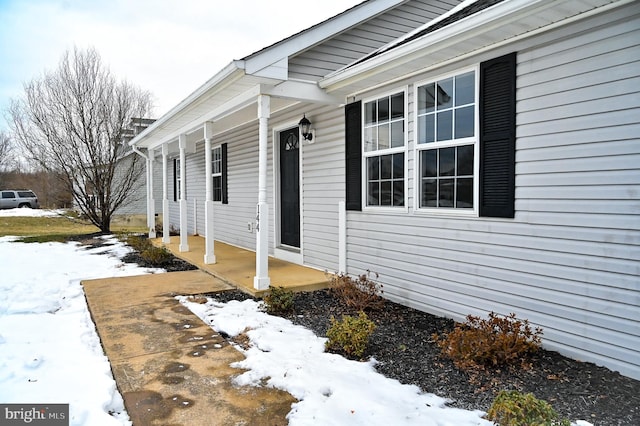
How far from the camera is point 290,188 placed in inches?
285

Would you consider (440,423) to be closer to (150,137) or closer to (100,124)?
(150,137)

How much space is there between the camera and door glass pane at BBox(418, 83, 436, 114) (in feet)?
14.3

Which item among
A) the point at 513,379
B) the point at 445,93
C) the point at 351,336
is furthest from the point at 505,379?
the point at 445,93

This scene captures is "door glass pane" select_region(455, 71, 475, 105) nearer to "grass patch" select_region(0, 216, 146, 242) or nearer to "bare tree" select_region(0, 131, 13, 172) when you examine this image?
"grass patch" select_region(0, 216, 146, 242)

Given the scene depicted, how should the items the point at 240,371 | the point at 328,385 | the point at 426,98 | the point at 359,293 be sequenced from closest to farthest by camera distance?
the point at 328,385 < the point at 240,371 < the point at 426,98 < the point at 359,293

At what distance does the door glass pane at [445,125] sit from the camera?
13.6 feet

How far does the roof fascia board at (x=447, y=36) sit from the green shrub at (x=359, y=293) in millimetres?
2396

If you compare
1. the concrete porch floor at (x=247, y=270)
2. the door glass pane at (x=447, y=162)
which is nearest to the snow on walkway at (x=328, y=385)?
the concrete porch floor at (x=247, y=270)

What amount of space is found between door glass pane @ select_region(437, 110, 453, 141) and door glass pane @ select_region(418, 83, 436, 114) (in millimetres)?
182

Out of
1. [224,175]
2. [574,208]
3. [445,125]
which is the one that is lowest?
[574,208]

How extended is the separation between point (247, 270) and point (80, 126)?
30.9 feet

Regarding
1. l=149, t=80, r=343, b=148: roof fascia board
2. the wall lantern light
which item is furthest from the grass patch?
the wall lantern light

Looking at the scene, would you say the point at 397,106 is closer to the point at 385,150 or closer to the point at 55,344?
the point at 385,150

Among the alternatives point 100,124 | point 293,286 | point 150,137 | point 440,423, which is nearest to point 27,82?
point 100,124
